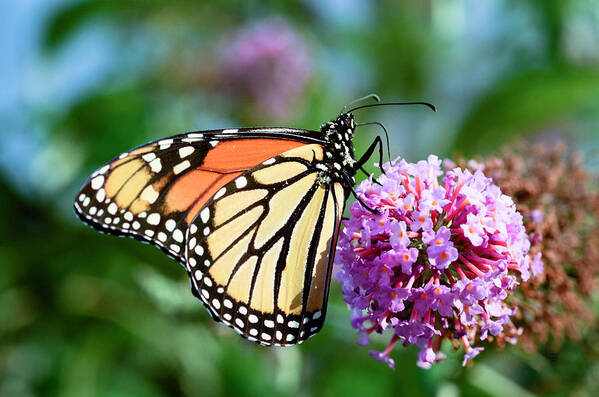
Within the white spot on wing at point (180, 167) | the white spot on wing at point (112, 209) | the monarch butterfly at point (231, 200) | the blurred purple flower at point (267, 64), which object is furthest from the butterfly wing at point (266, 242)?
the blurred purple flower at point (267, 64)

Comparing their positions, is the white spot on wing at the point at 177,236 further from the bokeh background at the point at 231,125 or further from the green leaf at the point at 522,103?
the green leaf at the point at 522,103

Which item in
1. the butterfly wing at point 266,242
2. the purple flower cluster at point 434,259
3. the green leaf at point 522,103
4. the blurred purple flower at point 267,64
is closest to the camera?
the purple flower cluster at point 434,259

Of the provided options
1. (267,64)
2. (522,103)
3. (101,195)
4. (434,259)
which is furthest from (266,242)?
(267,64)

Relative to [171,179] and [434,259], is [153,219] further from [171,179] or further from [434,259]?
[434,259]

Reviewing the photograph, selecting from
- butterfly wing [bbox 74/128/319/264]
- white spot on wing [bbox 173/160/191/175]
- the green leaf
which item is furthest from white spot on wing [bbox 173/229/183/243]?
the green leaf

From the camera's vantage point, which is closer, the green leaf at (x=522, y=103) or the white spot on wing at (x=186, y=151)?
the white spot on wing at (x=186, y=151)

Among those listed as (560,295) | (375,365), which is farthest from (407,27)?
(560,295)

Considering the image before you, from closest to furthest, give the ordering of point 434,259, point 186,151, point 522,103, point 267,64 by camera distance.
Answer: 1. point 434,259
2. point 186,151
3. point 522,103
4. point 267,64
